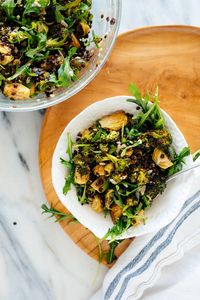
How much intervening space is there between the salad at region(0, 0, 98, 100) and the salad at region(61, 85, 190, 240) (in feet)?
0.48

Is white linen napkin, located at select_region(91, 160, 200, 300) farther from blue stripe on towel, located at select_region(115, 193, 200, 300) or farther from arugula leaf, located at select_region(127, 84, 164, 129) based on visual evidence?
arugula leaf, located at select_region(127, 84, 164, 129)

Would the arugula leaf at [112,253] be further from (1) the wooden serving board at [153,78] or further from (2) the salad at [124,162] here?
(1) the wooden serving board at [153,78]

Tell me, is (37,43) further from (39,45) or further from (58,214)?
(58,214)

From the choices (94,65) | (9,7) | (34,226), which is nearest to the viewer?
(9,7)

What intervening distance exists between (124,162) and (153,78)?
26 centimetres

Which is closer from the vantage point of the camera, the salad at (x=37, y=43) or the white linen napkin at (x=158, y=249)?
the salad at (x=37, y=43)

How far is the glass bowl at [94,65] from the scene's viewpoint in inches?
45.9

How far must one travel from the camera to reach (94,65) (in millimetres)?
1194

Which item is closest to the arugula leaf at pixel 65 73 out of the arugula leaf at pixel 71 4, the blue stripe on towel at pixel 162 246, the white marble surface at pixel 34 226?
the arugula leaf at pixel 71 4

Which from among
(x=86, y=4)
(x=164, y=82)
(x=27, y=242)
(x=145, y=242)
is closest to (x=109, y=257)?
(x=145, y=242)

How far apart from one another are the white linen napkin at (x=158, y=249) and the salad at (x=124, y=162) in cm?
12

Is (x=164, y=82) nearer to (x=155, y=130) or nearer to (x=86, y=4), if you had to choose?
(x=155, y=130)

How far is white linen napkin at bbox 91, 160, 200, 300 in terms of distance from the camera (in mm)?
1265

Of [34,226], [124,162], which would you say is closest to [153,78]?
[124,162]
